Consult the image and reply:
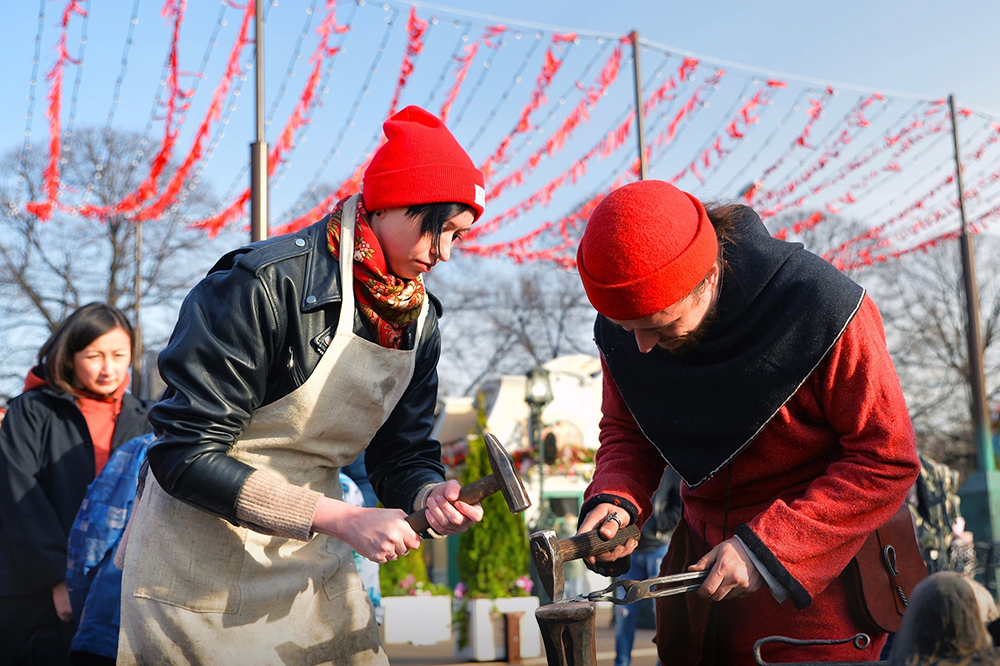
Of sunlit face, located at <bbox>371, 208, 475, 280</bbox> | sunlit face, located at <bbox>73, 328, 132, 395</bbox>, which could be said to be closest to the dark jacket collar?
sunlit face, located at <bbox>371, 208, 475, 280</bbox>

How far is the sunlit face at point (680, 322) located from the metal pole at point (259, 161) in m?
4.01

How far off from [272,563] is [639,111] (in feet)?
25.0

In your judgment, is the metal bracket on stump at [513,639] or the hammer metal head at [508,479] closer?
the hammer metal head at [508,479]

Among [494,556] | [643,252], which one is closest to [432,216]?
[643,252]

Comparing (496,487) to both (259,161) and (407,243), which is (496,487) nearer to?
(407,243)

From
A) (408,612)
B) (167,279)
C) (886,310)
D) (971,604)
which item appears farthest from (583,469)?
(971,604)

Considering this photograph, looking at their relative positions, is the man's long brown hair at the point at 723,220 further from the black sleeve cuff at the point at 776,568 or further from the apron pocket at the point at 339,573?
the apron pocket at the point at 339,573

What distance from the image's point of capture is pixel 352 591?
7.41 ft

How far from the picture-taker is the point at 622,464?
2461 millimetres

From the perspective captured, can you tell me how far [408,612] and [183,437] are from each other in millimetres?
7685

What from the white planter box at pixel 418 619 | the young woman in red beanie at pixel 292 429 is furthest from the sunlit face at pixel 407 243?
the white planter box at pixel 418 619

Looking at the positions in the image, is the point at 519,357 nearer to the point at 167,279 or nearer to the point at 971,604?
the point at 167,279

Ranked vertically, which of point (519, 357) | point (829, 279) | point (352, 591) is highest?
point (519, 357)

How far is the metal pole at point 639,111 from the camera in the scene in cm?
875
